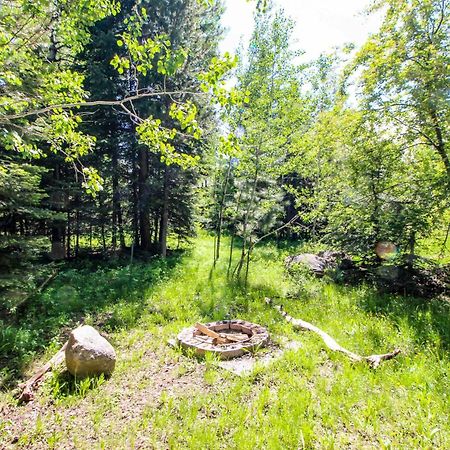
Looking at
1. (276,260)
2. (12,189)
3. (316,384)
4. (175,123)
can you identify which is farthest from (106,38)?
(316,384)

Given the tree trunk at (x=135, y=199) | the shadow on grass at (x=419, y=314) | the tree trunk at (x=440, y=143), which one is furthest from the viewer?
the tree trunk at (x=135, y=199)

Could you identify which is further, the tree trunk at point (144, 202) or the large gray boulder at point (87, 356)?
the tree trunk at point (144, 202)

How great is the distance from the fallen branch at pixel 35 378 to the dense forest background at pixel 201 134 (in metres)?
1.73

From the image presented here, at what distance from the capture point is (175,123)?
1002cm

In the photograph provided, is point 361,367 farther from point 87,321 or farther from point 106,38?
point 106,38

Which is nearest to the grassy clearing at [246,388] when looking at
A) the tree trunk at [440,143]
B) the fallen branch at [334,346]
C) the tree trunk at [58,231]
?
the fallen branch at [334,346]

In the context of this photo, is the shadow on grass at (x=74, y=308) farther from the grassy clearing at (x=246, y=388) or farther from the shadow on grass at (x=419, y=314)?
the shadow on grass at (x=419, y=314)

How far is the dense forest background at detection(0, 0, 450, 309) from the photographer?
3.60 metres

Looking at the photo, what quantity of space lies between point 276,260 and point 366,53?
7496mm

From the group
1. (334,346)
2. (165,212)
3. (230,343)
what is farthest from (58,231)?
(334,346)

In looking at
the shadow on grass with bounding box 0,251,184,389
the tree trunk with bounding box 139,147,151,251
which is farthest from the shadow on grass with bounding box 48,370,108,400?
the tree trunk with bounding box 139,147,151,251

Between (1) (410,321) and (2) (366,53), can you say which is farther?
(2) (366,53)

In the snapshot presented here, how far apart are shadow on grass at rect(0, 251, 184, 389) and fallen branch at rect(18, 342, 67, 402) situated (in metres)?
0.38

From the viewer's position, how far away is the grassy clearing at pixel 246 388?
3031mm
